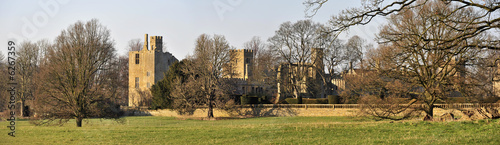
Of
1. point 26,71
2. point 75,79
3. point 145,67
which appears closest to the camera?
point 75,79

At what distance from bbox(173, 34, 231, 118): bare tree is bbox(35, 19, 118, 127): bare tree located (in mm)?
14878

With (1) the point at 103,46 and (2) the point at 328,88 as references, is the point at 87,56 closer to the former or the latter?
(1) the point at 103,46

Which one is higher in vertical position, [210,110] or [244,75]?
[244,75]

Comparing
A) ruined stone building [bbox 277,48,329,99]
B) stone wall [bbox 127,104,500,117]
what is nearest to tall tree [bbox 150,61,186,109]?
stone wall [bbox 127,104,500,117]

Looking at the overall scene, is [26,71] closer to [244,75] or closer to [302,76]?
[302,76]

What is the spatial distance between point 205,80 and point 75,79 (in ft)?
57.3

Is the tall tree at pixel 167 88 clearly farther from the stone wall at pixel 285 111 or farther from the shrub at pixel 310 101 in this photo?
the shrub at pixel 310 101

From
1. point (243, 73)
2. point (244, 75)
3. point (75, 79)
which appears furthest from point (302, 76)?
point (243, 73)

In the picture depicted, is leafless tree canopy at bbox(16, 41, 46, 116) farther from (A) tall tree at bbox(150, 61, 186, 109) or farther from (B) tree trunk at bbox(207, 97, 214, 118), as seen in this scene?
(B) tree trunk at bbox(207, 97, 214, 118)

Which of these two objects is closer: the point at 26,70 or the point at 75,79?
the point at 75,79

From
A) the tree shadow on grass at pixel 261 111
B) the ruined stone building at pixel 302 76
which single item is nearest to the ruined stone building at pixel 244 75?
the tree shadow on grass at pixel 261 111

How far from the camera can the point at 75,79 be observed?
27.5 meters

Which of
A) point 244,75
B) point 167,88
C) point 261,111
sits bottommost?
point 261,111

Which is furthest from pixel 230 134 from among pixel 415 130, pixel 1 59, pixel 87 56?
pixel 1 59
